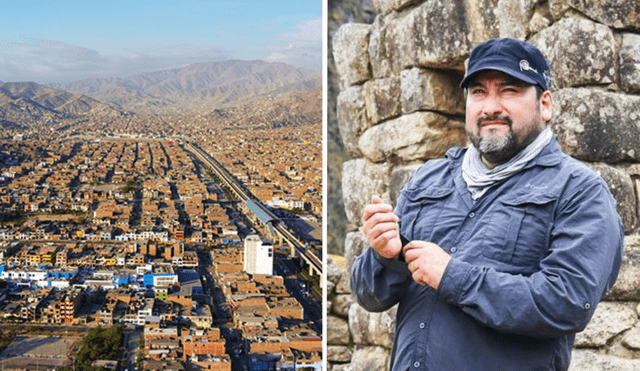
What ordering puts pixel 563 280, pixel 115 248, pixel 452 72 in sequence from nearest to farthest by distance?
pixel 563 280
pixel 452 72
pixel 115 248

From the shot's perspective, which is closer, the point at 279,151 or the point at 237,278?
the point at 237,278

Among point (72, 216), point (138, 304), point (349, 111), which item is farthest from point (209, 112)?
point (349, 111)

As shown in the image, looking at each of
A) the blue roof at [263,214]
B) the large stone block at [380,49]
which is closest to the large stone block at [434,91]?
the large stone block at [380,49]

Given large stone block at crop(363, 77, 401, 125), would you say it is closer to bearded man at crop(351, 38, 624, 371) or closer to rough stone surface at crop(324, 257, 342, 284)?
rough stone surface at crop(324, 257, 342, 284)

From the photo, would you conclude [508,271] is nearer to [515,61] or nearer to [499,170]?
[499,170]

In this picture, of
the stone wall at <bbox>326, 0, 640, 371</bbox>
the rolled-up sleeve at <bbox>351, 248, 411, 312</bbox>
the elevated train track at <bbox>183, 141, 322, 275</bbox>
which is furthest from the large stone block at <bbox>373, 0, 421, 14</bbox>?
the elevated train track at <bbox>183, 141, 322, 275</bbox>

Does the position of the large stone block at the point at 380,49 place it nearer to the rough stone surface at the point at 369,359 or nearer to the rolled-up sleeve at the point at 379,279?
the rough stone surface at the point at 369,359

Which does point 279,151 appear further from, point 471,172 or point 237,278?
point 471,172
